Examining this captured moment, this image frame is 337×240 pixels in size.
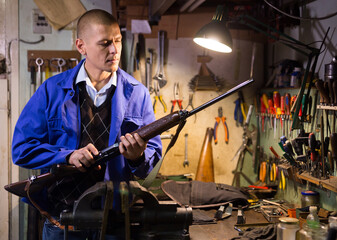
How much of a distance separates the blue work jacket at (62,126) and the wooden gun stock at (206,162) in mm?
1835

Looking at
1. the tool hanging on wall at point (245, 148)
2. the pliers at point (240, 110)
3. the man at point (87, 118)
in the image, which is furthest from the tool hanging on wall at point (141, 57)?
the man at point (87, 118)

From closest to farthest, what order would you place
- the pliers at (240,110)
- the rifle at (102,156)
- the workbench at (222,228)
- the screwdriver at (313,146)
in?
the rifle at (102,156), the workbench at (222,228), the screwdriver at (313,146), the pliers at (240,110)

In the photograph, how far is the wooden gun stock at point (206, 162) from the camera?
146 inches

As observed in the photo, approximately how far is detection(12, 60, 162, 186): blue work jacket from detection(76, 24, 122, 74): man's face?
0.33 feet

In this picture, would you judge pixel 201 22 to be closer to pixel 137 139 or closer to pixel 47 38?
pixel 47 38

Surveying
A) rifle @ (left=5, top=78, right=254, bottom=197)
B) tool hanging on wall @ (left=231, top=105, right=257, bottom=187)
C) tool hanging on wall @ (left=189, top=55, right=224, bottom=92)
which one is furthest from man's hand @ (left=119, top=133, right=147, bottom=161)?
tool hanging on wall @ (left=231, top=105, right=257, bottom=187)

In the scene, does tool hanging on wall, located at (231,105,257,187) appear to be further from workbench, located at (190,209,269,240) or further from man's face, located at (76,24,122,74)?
man's face, located at (76,24,122,74)

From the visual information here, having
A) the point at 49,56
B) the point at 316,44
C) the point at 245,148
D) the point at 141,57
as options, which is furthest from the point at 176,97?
the point at 316,44

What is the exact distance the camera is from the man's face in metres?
1.92

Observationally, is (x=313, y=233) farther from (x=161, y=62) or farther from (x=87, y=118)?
(x=161, y=62)

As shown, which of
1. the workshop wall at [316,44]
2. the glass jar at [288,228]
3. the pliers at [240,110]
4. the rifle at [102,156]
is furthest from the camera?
the pliers at [240,110]

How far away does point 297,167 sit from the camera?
2730mm

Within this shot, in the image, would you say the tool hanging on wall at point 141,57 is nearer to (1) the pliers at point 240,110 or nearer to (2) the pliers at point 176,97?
(2) the pliers at point 176,97

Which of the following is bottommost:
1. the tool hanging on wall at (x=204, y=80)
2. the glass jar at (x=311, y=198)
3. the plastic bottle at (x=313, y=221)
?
the glass jar at (x=311, y=198)
